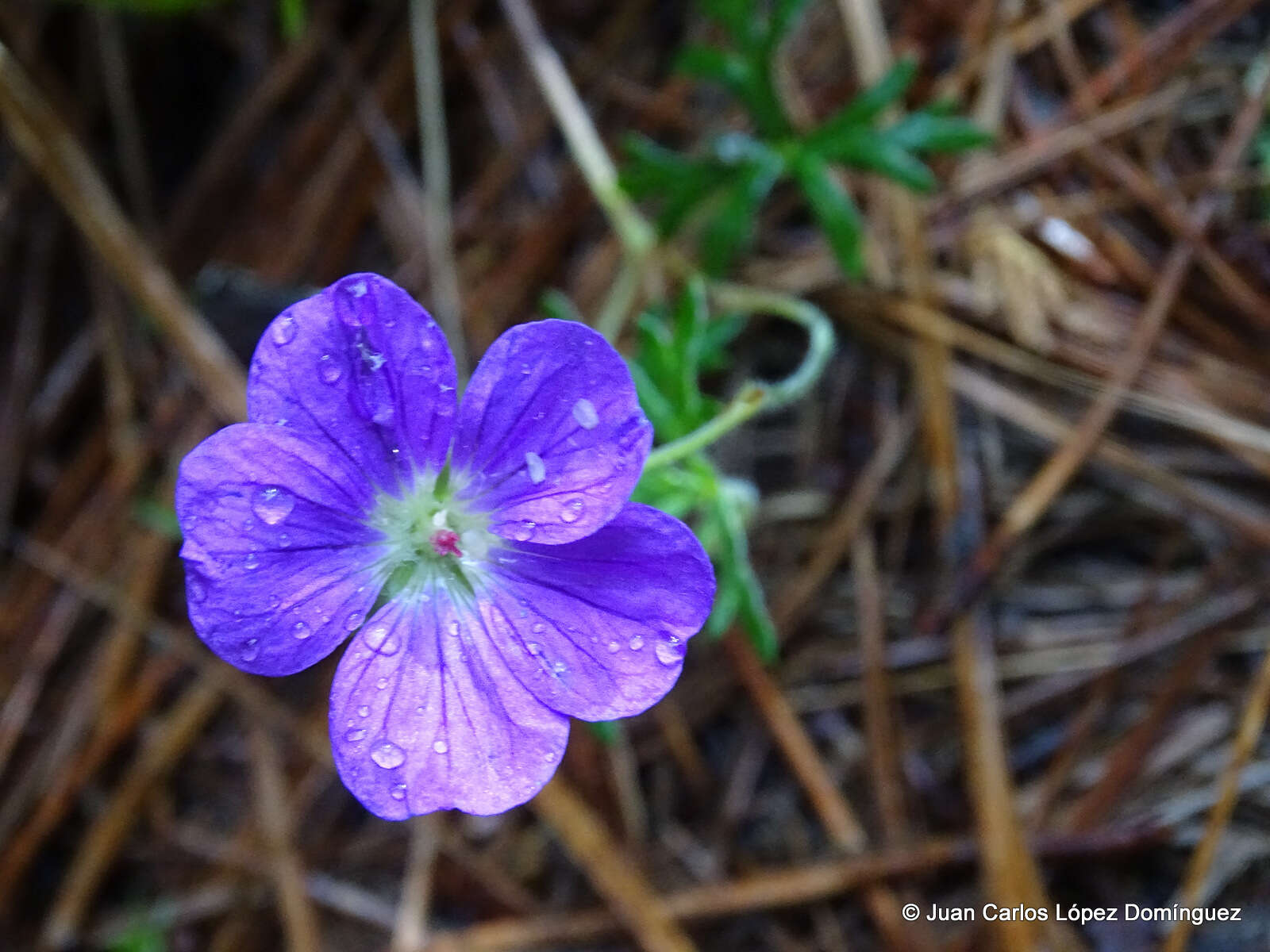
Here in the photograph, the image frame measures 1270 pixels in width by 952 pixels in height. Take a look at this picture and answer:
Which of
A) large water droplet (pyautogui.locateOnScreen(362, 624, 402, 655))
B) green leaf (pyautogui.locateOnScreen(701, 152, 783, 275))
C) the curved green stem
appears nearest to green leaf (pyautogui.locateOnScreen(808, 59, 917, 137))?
green leaf (pyautogui.locateOnScreen(701, 152, 783, 275))

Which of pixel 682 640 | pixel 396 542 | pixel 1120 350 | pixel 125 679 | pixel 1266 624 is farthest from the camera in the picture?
pixel 125 679

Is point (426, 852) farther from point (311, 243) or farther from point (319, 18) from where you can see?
Answer: point (319, 18)

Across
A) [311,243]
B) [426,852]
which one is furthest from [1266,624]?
[311,243]

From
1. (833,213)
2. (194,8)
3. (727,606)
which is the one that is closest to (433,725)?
(727,606)

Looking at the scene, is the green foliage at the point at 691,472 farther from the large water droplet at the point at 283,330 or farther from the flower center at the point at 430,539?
the large water droplet at the point at 283,330

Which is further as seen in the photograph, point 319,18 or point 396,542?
point 319,18

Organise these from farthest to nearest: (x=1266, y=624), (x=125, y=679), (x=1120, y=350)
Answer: (x=125, y=679)
(x=1120, y=350)
(x=1266, y=624)
